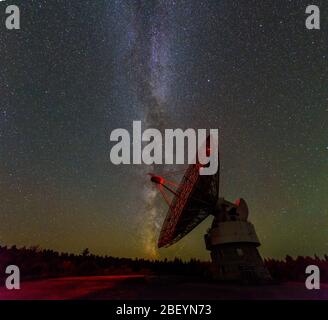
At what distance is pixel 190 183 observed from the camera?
2475 cm

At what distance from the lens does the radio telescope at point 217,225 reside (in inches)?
961

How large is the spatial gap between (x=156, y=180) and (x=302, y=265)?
4127 cm

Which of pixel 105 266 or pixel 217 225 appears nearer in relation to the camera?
pixel 217 225

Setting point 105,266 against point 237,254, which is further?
point 105,266

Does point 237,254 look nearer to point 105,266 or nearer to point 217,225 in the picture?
point 217,225

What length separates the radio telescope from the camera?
961 inches

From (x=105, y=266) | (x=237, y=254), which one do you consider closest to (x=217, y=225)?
(x=237, y=254)

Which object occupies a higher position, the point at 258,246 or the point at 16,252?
the point at 258,246

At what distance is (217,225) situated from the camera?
2670 cm
